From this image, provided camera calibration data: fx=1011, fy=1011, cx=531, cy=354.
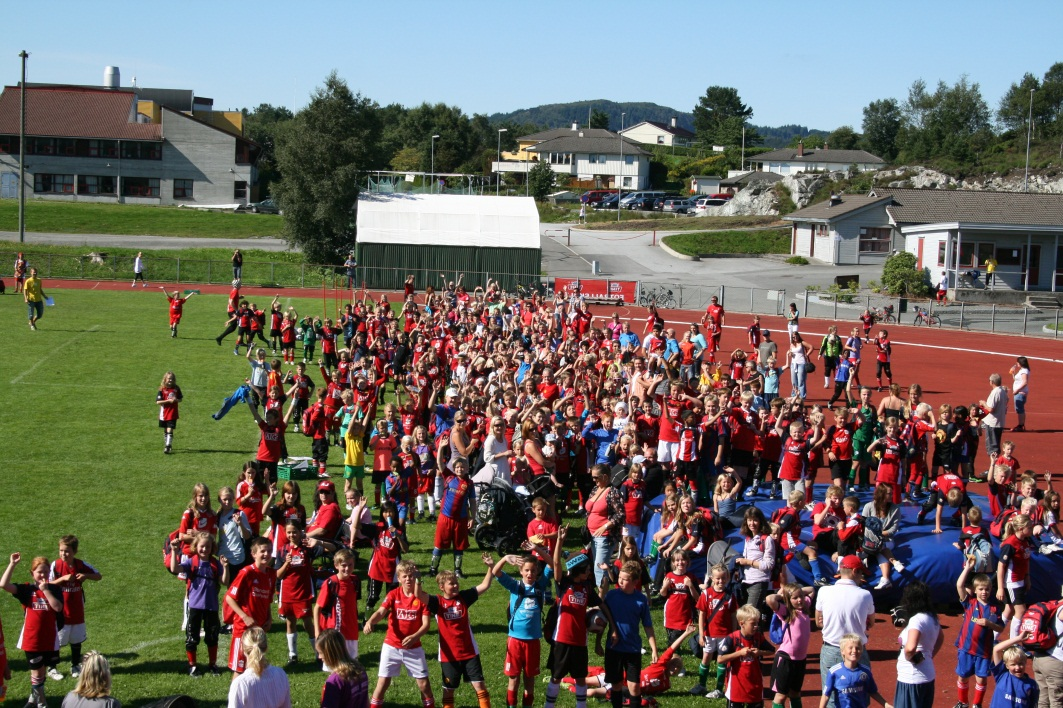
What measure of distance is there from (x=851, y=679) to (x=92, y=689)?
527cm

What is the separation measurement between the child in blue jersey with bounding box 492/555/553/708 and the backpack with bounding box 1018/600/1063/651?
414 cm

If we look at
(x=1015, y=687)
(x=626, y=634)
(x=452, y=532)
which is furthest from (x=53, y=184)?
(x=1015, y=687)

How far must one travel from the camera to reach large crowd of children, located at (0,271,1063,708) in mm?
8289

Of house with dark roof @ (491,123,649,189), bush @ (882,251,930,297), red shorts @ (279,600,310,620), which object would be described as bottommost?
red shorts @ (279,600,310,620)

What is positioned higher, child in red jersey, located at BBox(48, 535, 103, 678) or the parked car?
the parked car

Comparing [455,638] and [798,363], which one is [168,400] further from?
[798,363]

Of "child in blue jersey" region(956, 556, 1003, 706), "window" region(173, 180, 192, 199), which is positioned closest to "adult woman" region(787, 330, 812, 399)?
"child in blue jersey" region(956, 556, 1003, 706)

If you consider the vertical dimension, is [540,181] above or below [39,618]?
above

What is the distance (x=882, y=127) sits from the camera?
124625 millimetres

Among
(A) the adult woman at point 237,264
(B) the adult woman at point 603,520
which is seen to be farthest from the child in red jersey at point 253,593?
(A) the adult woman at point 237,264

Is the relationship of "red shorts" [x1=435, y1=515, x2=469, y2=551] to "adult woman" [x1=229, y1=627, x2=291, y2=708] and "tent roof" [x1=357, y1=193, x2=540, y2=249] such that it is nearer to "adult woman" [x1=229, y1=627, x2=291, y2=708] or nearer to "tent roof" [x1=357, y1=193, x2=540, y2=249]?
"adult woman" [x1=229, y1=627, x2=291, y2=708]

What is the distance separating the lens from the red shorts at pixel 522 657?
841 cm

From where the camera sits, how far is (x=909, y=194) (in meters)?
56.4

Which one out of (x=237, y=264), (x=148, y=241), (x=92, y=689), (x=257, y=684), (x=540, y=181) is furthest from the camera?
(x=540, y=181)
